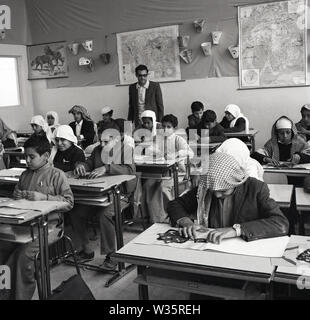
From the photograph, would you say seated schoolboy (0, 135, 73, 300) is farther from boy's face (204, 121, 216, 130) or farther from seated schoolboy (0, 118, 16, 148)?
seated schoolboy (0, 118, 16, 148)

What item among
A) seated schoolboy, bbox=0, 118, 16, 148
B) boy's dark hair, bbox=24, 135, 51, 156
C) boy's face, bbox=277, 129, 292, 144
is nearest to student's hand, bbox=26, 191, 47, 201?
boy's dark hair, bbox=24, 135, 51, 156

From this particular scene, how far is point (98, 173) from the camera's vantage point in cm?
365

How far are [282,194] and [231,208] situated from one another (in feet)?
2.95

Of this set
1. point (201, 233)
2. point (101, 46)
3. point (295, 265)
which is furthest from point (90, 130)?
point (295, 265)

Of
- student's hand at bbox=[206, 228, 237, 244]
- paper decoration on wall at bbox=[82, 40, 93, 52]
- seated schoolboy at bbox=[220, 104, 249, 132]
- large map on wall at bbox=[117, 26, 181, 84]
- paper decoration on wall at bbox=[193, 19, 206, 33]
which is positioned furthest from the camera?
paper decoration on wall at bbox=[82, 40, 93, 52]

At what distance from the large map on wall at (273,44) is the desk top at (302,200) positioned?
3.79 meters

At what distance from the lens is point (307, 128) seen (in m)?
5.89

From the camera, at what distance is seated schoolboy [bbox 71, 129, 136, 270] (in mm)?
3449

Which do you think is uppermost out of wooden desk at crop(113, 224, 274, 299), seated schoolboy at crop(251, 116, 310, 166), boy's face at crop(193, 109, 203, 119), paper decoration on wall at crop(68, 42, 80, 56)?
paper decoration on wall at crop(68, 42, 80, 56)

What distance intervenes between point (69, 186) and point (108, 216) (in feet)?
1.46

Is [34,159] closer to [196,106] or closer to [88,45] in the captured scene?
[196,106]

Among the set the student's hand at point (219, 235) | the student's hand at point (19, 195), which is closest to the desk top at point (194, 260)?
the student's hand at point (219, 235)

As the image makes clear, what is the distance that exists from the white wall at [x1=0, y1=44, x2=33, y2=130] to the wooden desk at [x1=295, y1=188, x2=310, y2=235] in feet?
22.0
